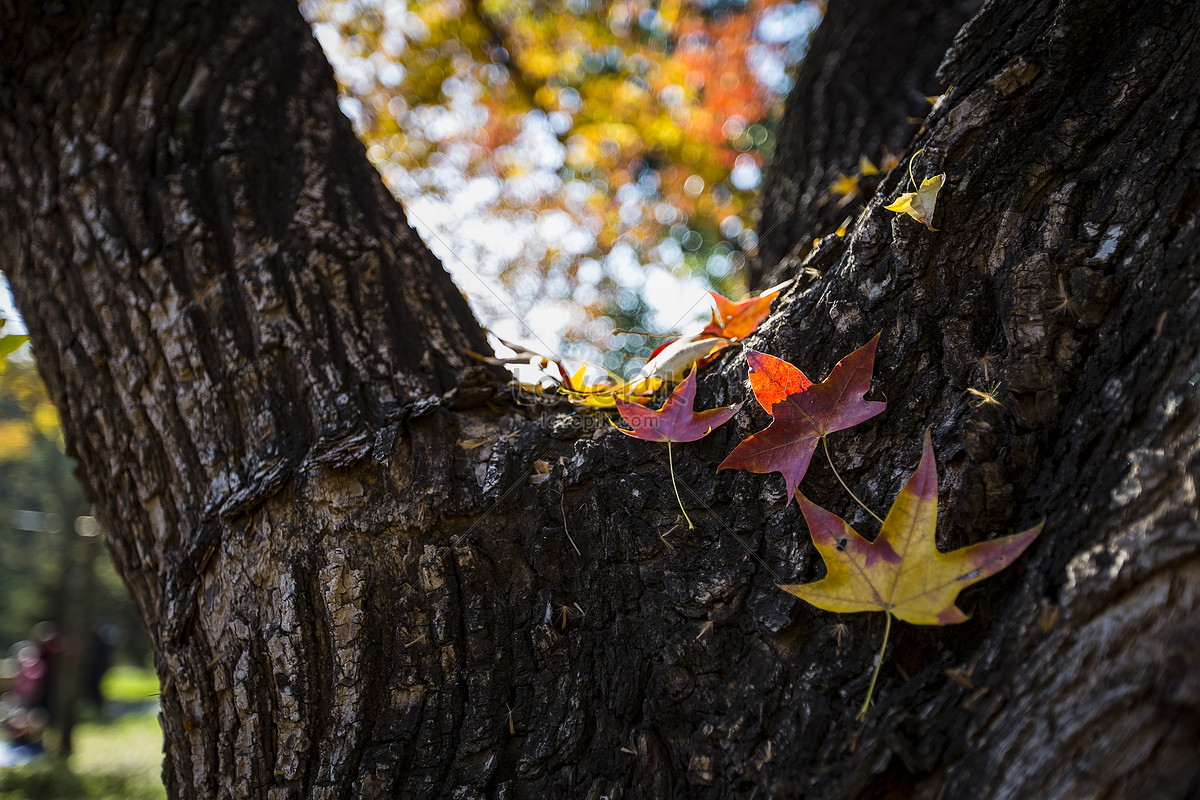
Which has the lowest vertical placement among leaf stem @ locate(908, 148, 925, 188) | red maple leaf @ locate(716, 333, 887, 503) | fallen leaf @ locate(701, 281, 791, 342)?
red maple leaf @ locate(716, 333, 887, 503)

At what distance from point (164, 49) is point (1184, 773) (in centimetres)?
209

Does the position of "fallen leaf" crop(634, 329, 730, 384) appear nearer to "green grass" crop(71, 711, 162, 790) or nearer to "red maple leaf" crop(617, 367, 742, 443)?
"red maple leaf" crop(617, 367, 742, 443)

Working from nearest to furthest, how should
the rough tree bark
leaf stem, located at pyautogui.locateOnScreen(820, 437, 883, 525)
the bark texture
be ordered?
the rough tree bark → leaf stem, located at pyautogui.locateOnScreen(820, 437, 883, 525) → the bark texture

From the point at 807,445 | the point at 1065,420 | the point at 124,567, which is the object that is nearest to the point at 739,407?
the point at 807,445

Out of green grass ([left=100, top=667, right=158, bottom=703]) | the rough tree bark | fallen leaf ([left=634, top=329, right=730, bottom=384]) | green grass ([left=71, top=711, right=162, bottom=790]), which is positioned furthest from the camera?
green grass ([left=100, top=667, right=158, bottom=703])

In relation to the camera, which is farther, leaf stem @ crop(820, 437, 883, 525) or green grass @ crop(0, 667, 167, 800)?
green grass @ crop(0, 667, 167, 800)

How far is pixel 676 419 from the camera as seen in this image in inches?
37.9

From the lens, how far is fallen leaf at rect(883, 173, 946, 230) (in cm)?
89

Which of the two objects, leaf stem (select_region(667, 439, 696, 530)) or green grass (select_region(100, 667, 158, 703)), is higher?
leaf stem (select_region(667, 439, 696, 530))

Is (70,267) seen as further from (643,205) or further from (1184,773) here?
(643,205)

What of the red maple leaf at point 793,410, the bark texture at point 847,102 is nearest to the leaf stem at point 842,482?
the red maple leaf at point 793,410

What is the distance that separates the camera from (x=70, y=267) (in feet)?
4.24

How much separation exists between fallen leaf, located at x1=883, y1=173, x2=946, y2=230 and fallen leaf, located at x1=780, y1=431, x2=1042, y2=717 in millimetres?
384

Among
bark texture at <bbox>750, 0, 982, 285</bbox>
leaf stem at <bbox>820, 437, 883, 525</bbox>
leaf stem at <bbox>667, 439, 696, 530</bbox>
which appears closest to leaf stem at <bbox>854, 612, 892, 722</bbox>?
leaf stem at <bbox>820, 437, 883, 525</bbox>
